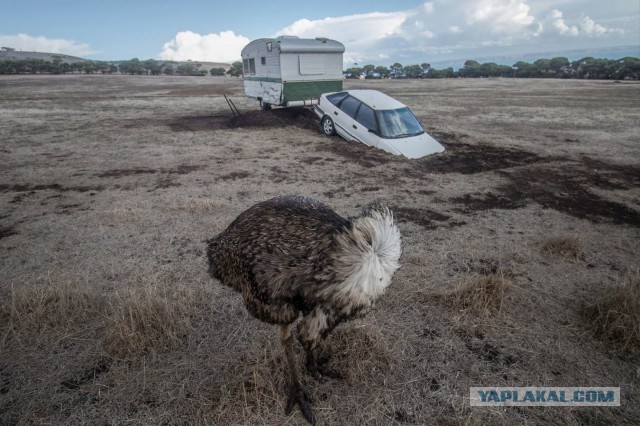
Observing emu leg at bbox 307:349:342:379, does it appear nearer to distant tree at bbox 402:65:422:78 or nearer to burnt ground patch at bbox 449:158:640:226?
burnt ground patch at bbox 449:158:640:226

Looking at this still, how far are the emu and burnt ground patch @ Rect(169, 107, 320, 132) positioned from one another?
37.8ft

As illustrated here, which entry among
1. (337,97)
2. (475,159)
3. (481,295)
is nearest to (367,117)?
(337,97)

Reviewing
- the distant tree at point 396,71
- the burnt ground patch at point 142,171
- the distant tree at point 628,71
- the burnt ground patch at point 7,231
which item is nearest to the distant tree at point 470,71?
the distant tree at point 396,71

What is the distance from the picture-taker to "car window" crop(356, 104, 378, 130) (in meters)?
10.9

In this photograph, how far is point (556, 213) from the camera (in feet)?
22.2

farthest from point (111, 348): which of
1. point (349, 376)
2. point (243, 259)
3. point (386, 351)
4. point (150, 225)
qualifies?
point (150, 225)

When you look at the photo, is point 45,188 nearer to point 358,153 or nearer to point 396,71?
point 358,153

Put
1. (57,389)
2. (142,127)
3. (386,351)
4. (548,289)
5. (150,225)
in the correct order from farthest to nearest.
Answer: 1. (142,127)
2. (150,225)
3. (548,289)
4. (386,351)
5. (57,389)

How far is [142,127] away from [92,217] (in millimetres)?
9170

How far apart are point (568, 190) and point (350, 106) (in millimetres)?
6412

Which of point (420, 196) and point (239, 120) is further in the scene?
point (239, 120)

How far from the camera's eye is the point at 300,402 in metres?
2.96

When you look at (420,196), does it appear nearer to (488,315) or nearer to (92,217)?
(488,315)

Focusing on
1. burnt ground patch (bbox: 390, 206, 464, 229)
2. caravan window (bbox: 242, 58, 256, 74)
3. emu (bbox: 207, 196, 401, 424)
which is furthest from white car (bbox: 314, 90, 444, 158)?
emu (bbox: 207, 196, 401, 424)
